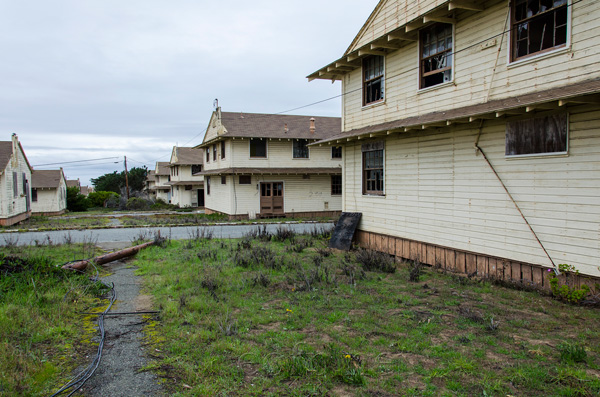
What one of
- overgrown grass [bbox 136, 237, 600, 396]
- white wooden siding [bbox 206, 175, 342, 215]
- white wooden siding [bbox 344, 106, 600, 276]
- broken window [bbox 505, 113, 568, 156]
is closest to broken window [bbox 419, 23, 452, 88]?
white wooden siding [bbox 344, 106, 600, 276]

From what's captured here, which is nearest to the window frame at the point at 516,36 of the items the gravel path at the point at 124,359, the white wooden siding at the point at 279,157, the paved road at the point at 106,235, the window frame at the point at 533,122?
the window frame at the point at 533,122

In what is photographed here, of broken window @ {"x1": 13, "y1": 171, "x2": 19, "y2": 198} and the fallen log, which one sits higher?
broken window @ {"x1": 13, "y1": 171, "x2": 19, "y2": 198}

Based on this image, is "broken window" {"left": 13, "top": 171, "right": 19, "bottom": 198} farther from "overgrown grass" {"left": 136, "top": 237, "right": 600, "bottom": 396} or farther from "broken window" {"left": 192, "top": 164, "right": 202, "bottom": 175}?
"overgrown grass" {"left": 136, "top": 237, "right": 600, "bottom": 396}

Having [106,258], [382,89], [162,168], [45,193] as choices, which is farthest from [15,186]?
[162,168]

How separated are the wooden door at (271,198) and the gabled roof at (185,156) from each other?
2080 cm

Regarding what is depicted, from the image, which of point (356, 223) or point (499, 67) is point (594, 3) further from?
point (356, 223)

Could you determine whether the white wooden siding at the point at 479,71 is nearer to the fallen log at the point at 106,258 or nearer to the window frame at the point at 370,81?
the window frame at the point at 370,81

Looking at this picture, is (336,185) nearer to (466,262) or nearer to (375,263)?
(375,263)

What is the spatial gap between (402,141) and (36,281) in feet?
32.0

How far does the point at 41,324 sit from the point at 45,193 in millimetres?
44051

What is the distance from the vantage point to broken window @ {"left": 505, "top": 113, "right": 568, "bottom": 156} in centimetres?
723

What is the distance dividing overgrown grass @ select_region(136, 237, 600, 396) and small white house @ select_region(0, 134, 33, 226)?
21414mm

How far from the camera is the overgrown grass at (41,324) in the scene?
4289 millimetres

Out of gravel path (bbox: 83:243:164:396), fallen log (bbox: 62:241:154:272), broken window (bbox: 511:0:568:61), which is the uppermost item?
broken window (bbox: 511:0:568:61)
